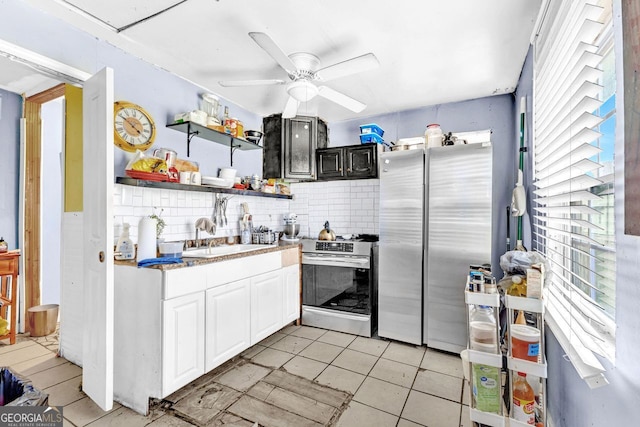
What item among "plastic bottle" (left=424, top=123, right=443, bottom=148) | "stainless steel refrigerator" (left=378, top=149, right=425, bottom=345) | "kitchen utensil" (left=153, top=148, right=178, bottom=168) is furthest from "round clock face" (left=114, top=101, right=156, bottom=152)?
"plastic bottle" (left=424, top=123, right=443, bottom=148)

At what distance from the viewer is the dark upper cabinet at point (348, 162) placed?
11.3 feet

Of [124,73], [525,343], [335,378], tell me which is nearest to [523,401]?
[525,343]

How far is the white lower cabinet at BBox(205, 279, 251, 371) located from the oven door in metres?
0.91

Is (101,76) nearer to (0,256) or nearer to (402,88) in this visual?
(0,256)

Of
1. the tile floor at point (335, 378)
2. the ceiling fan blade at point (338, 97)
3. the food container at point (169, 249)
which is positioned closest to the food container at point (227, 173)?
the food container at point (169, 249)

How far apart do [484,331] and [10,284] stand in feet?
12.7

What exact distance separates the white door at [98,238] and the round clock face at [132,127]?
31cm

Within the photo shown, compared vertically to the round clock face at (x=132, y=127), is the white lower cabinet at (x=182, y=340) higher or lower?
lower

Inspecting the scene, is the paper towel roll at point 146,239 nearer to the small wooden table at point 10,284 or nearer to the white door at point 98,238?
the white door at point 98,238

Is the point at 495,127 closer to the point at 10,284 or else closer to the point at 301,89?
the point at 301,89

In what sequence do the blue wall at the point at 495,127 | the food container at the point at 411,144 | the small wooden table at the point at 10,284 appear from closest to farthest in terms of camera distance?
the small wooden table at the point at 10,284 < the food container at the point at 411,144 < the blue wall at the point at 495,127

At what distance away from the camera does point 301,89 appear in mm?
2367

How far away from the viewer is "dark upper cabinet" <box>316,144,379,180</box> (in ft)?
11.3

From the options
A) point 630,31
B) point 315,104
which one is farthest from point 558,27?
point 315,104
